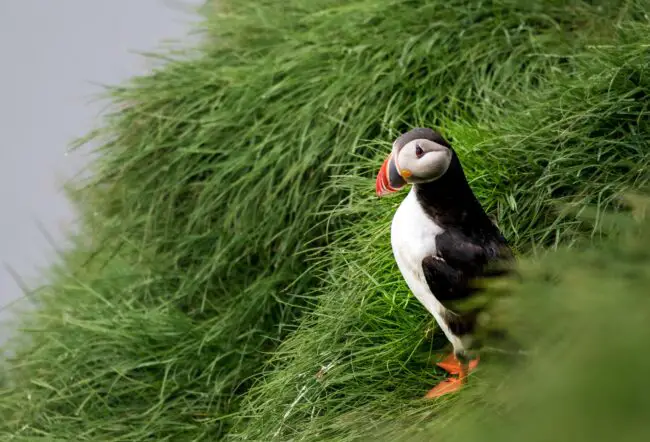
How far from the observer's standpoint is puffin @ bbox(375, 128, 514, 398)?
234 cm

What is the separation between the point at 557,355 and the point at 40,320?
325 centimetres

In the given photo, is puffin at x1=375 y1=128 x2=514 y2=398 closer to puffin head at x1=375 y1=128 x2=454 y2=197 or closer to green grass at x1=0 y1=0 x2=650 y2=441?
puffin head at x1=375 y1=128 x2=454 y2=197

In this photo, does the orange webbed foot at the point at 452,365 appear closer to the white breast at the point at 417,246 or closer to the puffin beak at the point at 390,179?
the white breast at the point at 417,246

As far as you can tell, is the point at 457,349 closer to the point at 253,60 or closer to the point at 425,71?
the point at 425,71

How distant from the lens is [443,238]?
7.80ft

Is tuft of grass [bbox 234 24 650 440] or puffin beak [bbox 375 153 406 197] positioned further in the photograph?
tuft of grass [bbox 234 24 650 440]

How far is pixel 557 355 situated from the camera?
1301mm

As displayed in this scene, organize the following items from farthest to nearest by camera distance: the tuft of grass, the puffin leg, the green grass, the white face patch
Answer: the green grass, the tuft of grass, the puffin leg, the white face patch

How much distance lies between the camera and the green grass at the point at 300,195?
2801mm

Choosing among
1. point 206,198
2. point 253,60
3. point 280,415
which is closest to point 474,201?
point 280,415

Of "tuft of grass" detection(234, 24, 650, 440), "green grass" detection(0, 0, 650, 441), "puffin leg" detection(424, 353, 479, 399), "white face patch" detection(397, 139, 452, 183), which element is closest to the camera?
"white face patch" detection(397, 139, 452, 183)

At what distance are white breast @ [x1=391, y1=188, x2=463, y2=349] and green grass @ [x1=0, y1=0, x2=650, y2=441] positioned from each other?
30 centimetres

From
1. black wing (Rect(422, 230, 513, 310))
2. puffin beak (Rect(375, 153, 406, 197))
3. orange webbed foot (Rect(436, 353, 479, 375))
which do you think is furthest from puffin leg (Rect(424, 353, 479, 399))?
puffin beak (Rect(375, 153, 406, 197))

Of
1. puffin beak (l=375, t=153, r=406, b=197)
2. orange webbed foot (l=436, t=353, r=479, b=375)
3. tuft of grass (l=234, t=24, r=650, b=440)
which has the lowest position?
orange webbed foot (l=436, t=353, r=479, b=375)
